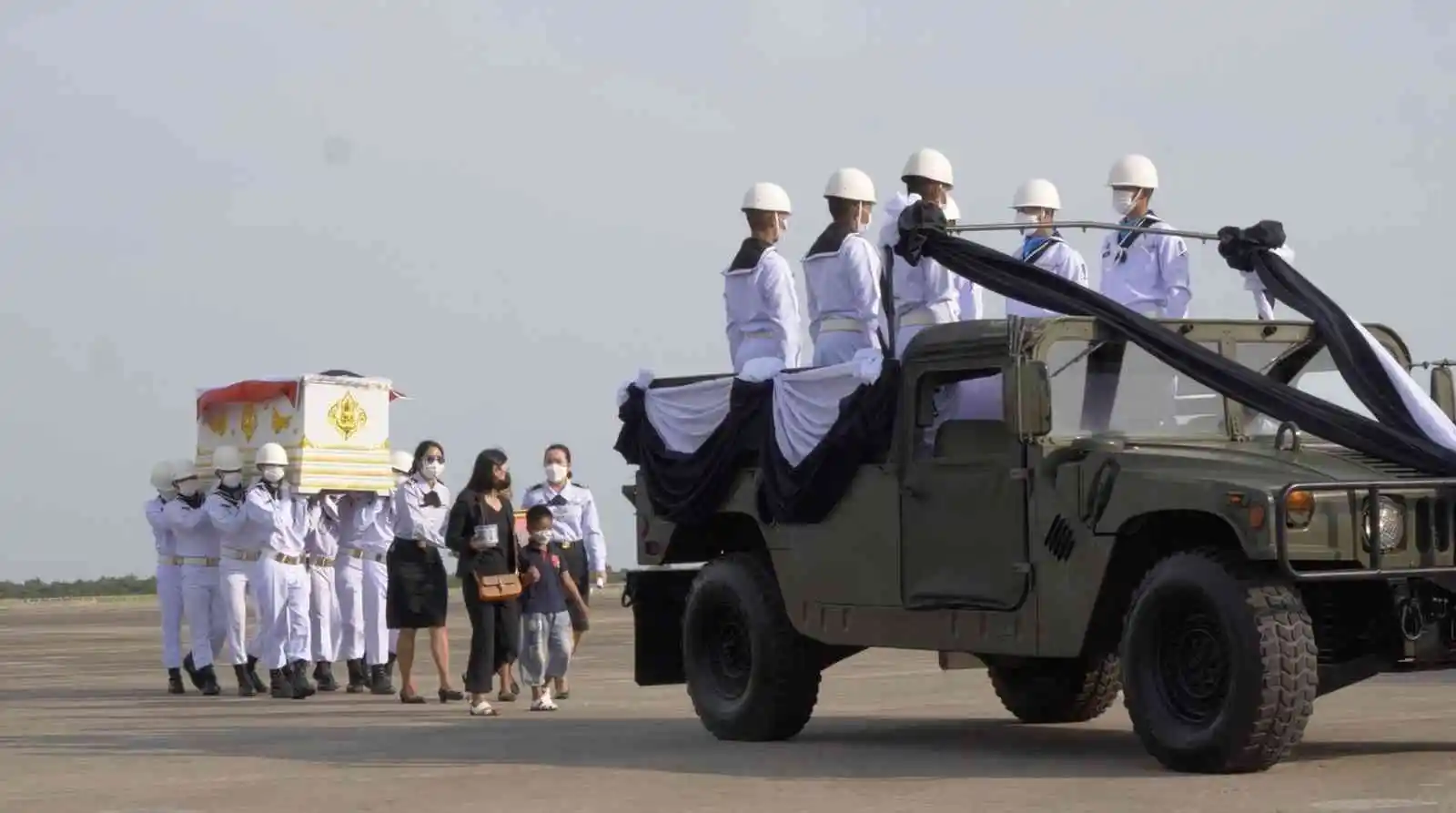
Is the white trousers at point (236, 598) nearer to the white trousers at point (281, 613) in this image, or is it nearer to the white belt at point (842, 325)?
the white trousers at point (281, 613)

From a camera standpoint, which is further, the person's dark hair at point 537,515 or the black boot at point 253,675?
the black boot at point 253,675

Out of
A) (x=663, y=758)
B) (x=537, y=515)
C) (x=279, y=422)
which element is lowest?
(x=663, y=758)

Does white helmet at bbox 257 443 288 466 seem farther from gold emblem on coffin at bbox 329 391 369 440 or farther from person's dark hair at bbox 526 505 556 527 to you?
person's dark hair at bbox 526 505 556 527

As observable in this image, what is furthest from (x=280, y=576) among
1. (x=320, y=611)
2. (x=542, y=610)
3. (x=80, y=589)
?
(x=80, y=589)

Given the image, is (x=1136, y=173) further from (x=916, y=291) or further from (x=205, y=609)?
(x=205, y=609)

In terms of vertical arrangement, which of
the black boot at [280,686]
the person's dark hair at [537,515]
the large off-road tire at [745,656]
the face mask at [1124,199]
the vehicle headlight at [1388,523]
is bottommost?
the black boot at [280,686]

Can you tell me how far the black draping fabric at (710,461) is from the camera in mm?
14781

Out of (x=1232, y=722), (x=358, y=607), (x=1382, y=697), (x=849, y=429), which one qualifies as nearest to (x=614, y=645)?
(x=358, y=607)

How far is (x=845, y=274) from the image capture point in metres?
15.0

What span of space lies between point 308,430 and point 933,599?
969cm

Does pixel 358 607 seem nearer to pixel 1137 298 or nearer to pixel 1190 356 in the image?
pixel 1137 298

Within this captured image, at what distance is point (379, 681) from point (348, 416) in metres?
2.46

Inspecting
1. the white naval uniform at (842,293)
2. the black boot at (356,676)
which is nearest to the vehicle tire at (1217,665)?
the white naval uniform at (842,293)

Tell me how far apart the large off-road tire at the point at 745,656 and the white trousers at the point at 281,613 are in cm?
635
